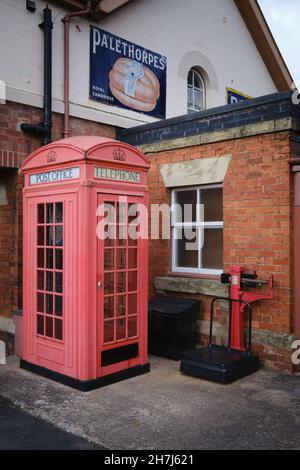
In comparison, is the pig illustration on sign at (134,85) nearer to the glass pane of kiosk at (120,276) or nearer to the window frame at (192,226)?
the window frame at (192,226)

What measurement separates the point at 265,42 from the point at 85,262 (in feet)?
32.0

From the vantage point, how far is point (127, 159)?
5.82 m

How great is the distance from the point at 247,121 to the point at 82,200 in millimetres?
2812

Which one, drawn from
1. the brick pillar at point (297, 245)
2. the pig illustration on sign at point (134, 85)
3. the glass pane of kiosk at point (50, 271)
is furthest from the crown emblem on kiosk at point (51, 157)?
the pig illustration on sign at point (134, 85)

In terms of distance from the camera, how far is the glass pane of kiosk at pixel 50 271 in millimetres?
5738

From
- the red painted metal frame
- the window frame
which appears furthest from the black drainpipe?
the red painted metal frame

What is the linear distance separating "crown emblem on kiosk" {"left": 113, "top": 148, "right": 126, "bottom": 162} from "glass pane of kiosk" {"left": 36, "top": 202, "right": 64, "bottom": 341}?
3.00ft

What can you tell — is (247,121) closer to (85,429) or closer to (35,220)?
(35,220)

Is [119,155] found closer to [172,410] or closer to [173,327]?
[173,327]

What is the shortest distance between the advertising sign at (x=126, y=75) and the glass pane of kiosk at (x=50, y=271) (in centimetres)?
336

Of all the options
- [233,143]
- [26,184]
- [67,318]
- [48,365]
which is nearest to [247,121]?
[233,143]

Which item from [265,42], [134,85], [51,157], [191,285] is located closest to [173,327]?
[191,285]

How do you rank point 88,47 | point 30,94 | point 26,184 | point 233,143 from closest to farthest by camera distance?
1. point 26,184
2. point 233,143
3. point 30,94
4. point 88,47

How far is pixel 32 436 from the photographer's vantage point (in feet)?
14.0
